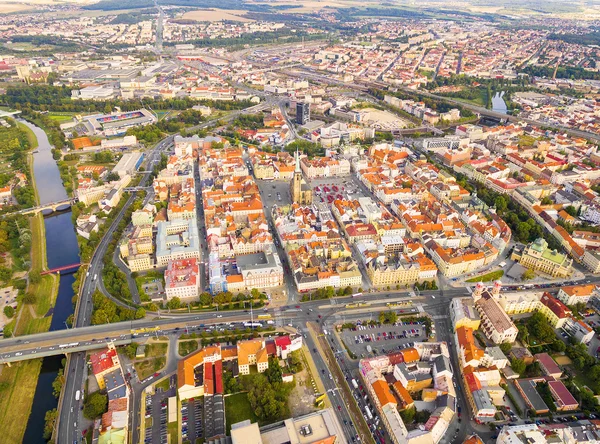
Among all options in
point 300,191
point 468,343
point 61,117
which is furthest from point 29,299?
point 61,117

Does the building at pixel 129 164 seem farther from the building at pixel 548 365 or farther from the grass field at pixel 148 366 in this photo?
the building at pixel 548 365

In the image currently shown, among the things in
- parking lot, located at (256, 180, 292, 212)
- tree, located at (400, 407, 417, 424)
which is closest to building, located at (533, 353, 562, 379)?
tree, located at (400, 407, 417, 424)

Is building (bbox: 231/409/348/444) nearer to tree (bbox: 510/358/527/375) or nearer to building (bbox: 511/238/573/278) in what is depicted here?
tree (bbox: 510/358/527/375)

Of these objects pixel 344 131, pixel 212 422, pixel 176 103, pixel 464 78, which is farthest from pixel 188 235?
pixel 464 78

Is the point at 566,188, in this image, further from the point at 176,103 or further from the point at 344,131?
the point at 176,103

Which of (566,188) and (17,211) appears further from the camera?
(566,188)

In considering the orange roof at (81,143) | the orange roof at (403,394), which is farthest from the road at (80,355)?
the orange roof at (81,143)
